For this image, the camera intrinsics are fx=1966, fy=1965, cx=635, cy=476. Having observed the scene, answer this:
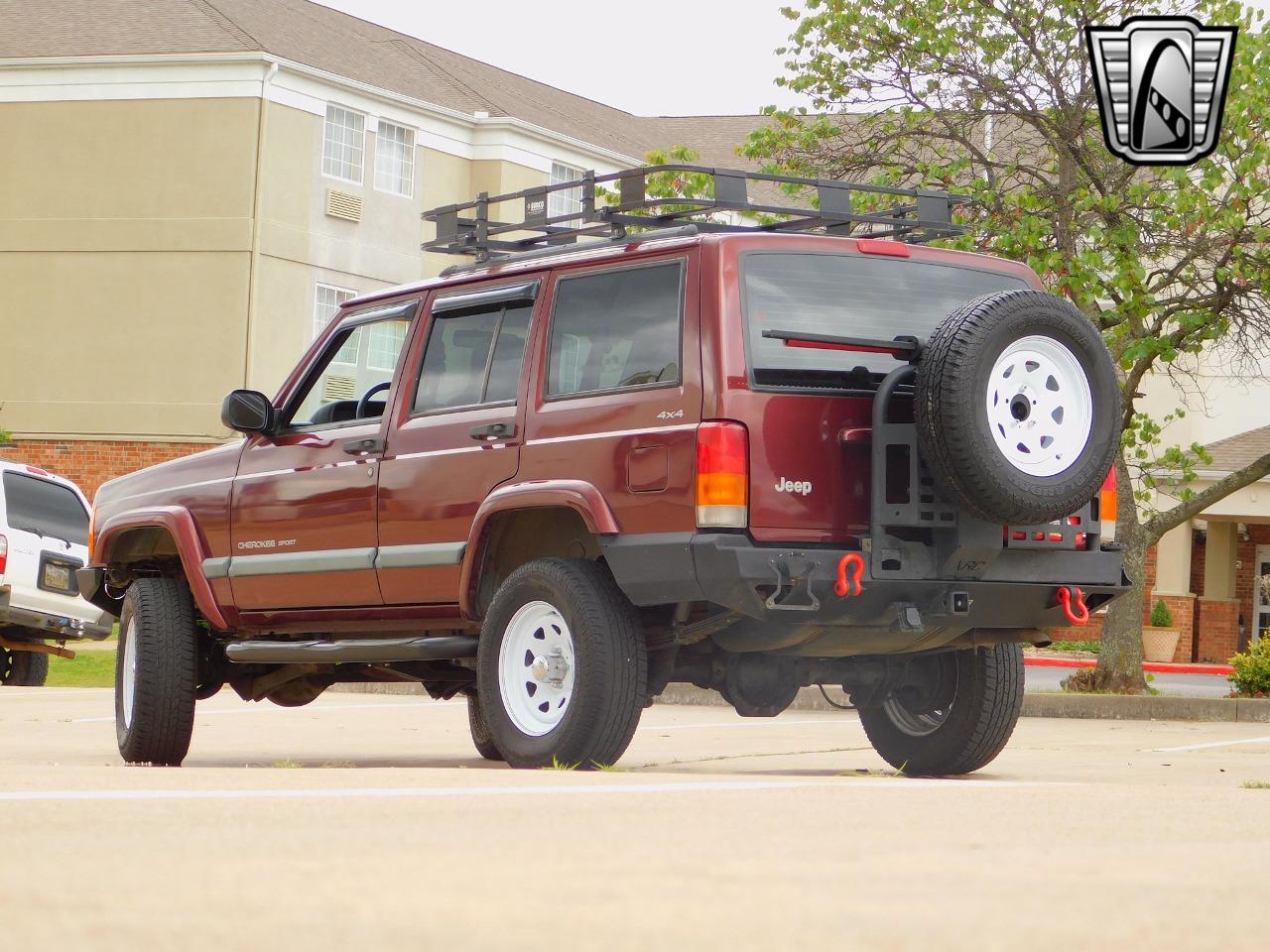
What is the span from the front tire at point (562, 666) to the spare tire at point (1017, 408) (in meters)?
1.38

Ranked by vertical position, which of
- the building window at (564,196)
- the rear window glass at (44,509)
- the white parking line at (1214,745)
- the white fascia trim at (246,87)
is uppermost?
the white fascia trim at (246,87)

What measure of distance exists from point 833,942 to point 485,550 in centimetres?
535

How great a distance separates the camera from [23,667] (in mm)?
19078

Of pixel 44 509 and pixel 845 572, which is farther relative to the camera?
pixel 44 509

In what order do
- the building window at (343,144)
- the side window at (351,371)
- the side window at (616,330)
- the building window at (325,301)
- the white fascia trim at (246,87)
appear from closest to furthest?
the side window at (616,330)
the side window at (351,371)
the white fascia trim at (246,87)
the building window at (325,301)
the building window at (343,144)

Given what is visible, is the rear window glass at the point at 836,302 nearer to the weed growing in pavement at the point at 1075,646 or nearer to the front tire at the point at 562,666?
the front tire at the point at 562,666

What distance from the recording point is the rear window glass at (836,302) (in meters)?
7.61

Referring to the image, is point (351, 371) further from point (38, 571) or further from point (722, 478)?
point (38, 571)

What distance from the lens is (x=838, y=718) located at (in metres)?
14.7

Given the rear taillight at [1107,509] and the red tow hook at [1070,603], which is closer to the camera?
the red tow hook at [1070,603]

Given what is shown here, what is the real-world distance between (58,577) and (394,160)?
60.2 ft

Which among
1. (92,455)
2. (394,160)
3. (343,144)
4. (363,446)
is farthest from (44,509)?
(394,160)

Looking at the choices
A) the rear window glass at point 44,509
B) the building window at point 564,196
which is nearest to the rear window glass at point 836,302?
the rear window glass at point 44,509

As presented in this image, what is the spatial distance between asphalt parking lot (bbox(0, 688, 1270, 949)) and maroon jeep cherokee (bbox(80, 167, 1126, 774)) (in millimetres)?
892
